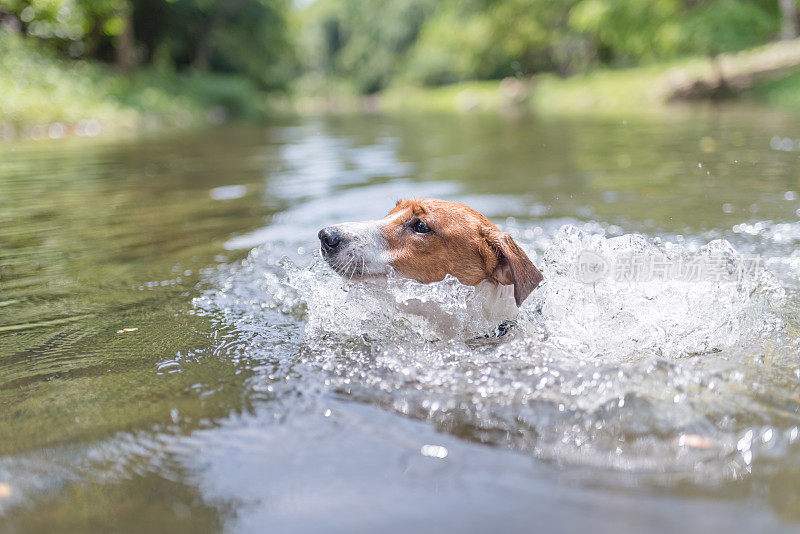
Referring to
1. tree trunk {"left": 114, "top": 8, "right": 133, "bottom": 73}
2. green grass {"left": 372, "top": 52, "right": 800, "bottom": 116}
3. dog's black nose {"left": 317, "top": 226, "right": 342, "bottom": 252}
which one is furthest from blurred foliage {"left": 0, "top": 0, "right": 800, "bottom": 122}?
dog's black nose {"left": 317, "top": 226, "right": 342, "bottom": 252}

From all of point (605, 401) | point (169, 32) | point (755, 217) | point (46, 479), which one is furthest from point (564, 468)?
point (169, 32)

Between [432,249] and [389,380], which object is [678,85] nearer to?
[432,249]

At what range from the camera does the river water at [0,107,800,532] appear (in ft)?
7.55

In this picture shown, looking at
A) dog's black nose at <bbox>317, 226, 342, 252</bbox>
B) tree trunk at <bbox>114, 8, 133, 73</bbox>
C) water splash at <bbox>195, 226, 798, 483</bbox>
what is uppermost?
tree trunk at <bbox>114, 8, 133, 73</bbox>

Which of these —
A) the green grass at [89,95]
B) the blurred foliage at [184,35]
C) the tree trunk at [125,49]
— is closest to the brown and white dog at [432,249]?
the green grass at [89,95]

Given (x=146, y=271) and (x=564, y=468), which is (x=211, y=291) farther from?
(x=564, y=468)

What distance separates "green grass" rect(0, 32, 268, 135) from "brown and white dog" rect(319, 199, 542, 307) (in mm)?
18555

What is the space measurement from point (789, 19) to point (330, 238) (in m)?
30.6

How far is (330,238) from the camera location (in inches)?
154

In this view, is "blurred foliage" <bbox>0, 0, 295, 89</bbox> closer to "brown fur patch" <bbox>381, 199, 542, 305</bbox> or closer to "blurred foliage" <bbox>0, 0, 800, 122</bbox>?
"blurred foliage" <bbox>0, 0, 800, 122</bbox>

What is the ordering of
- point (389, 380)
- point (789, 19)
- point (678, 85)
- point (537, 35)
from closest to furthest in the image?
point (389, 380) < point (678, 85) < point (789, 19) < point (537, 35)

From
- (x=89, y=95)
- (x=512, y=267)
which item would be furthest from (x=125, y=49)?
(x=512, y=267)

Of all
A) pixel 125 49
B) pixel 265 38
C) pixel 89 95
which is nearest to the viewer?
pixel 89 95

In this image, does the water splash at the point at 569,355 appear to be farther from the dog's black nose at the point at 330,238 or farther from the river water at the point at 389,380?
the dog's black nose at the point at 330,238
